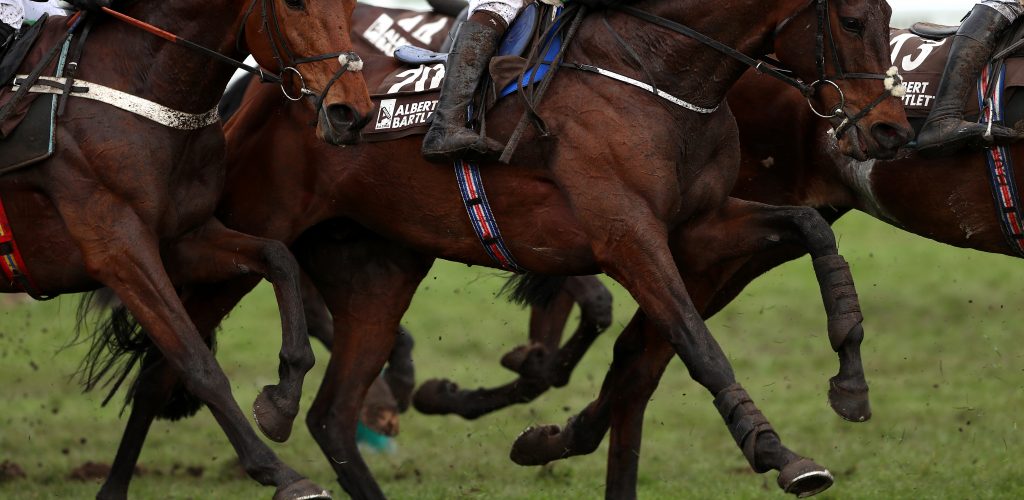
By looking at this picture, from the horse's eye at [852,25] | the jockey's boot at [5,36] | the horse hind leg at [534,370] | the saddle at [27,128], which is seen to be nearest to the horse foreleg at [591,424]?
the horse hind leg at [534,370]

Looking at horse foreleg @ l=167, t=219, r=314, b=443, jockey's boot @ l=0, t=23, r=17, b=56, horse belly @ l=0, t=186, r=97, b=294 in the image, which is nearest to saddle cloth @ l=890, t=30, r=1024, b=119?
horse foreleg @ l=167, t=219, r=314, b=443

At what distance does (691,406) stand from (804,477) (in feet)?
17.7

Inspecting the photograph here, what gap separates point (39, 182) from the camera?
5.67m

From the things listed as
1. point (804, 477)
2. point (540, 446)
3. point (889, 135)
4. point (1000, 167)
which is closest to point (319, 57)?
point (889, 135)

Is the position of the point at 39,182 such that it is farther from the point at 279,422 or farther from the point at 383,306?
the point at 383,306

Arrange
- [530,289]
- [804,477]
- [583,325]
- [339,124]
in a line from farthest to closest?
1. [583,325]
2. [530,289]
3. [339,124]
4. [804,477]

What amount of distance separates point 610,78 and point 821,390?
5553 millimetres

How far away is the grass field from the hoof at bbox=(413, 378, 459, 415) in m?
0.39

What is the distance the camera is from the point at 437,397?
8.08 metres

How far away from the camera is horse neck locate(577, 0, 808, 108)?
5.75 m

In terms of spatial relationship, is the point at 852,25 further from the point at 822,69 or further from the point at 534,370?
the point at 534,370

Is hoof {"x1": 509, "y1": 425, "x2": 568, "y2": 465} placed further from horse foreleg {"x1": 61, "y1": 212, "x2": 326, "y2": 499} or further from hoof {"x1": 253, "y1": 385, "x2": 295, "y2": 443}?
horse foreleg {"x1": 61, "y1": 212, "x2": 326, "y2": 499}

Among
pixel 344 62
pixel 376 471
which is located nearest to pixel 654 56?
pixel 344 62

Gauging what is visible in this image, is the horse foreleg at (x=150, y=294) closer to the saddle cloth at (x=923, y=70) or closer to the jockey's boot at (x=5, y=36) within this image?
the jockey's boot at (x=5, y=36)
